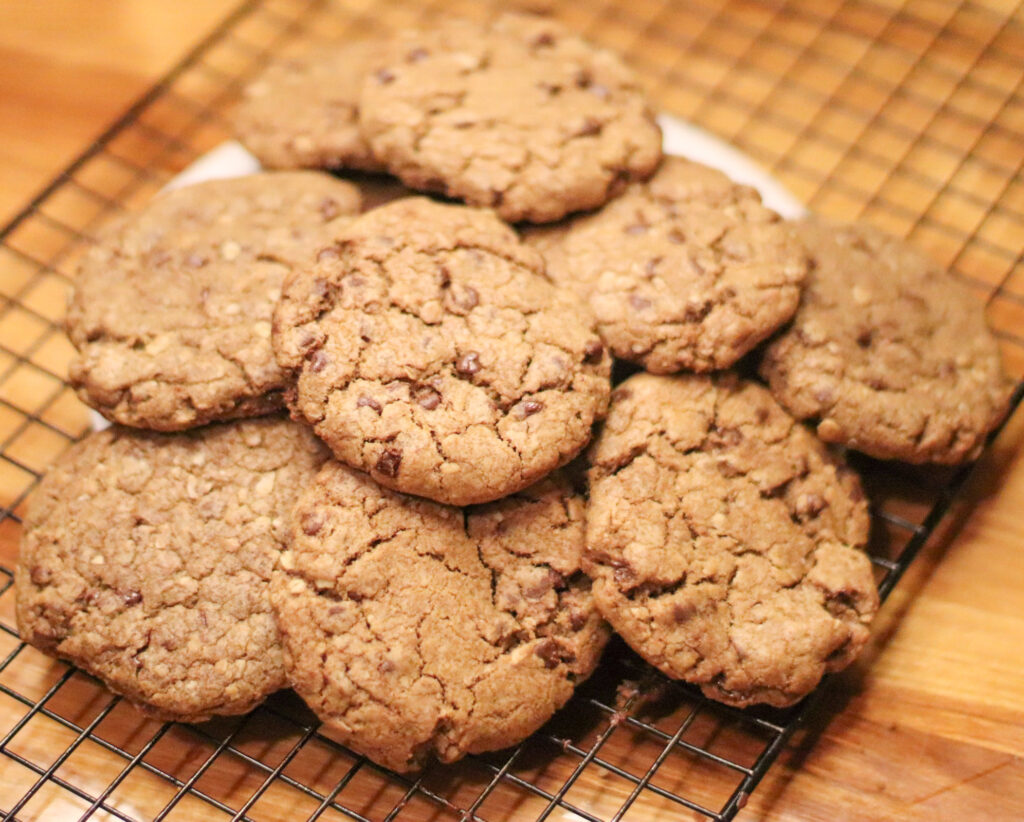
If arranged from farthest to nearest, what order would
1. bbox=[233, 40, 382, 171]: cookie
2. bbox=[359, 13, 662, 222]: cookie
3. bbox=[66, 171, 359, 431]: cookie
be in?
bbox=[233, 40, 382, 171]: cookie
bbox=[359, 13, 662, 222]: cookie
bbox=[66, 171, 359, 431]: cookie

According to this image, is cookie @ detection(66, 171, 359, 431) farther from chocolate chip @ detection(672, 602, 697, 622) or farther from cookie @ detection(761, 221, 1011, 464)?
cookie @ detection(761, 221, 1011, 464)

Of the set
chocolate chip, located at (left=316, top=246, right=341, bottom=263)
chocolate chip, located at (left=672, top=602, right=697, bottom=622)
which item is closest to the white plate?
chocolate chip, located at (left=316, top=246, right=341, bottom=263)

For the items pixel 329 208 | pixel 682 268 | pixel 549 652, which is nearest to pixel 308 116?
pixel 329 208

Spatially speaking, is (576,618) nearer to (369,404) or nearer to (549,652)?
(549,652)

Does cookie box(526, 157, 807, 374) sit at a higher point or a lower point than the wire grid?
higher

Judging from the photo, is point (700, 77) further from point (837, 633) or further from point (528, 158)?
point (837, 633)

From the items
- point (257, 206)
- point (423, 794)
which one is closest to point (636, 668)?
point (423, 794)

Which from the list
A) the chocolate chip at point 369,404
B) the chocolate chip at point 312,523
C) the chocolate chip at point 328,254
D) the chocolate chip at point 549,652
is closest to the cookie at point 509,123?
the chocolate chip at point 328,254
